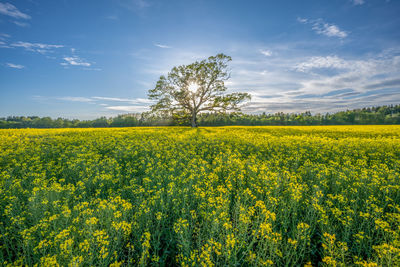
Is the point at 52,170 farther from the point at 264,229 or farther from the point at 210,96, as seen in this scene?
the point at 210,96

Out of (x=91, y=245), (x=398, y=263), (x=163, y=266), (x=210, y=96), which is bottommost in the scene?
(x=163, y=266)

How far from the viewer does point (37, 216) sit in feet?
11.4

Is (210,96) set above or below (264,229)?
above

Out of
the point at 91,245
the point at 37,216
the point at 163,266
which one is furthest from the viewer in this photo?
the point at 37,216

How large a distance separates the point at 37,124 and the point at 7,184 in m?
69.7

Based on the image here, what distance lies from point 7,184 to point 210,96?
29737 mm

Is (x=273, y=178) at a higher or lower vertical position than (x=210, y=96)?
lower

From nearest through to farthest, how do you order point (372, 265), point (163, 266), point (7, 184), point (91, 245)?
point (372, 265) → point (91, 245) → point (163, 266) → point (7, 184)

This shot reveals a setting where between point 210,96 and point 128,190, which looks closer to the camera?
point 128,190

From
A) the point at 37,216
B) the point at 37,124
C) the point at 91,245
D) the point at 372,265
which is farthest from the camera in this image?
the point at 37,124

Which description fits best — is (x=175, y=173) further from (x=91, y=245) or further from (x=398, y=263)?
(x=398, y=263)

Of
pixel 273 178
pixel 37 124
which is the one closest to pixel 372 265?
pixel 273 178

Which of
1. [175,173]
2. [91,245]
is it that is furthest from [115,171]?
[91,245]

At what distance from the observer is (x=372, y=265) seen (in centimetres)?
223
